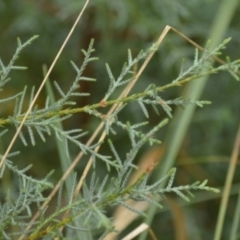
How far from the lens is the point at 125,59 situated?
57.5 inches

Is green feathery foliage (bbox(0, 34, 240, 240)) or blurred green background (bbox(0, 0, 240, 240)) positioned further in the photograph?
blurred green background (bbox(0, 0, 240, 240))

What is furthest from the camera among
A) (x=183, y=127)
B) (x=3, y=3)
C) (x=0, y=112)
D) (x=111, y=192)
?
(x=3, y=3)

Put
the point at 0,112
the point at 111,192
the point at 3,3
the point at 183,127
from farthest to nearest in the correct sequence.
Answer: the point at 3,3 < the point at 0,112 < the point at 183,127 < the point at 111,192

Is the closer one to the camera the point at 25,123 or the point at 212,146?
the point at 25,123

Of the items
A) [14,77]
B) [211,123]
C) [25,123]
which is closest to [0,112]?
[14,77]

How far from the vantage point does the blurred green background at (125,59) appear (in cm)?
139

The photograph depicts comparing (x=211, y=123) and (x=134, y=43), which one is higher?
(x=134, y=43)

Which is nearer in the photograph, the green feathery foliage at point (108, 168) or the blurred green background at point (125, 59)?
the green feathery foliage at point (108, 168)

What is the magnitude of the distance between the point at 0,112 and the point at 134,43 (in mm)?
369

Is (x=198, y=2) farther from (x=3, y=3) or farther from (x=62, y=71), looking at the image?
(x=3, y=3)

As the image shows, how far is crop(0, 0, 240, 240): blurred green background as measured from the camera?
1391 mm

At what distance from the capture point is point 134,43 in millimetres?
1474

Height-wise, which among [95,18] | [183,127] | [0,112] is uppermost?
[95,18]

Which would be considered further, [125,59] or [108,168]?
[125,59]
